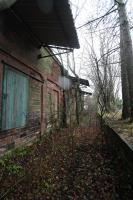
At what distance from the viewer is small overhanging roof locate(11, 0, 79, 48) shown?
518 cm

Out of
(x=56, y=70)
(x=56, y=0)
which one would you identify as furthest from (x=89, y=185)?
(x=56, y=70)

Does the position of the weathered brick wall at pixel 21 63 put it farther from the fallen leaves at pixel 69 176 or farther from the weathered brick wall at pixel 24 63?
the fallen leaves at pixel 69 176

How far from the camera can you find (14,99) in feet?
21.1

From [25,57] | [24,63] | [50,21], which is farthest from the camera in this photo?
[25,57]

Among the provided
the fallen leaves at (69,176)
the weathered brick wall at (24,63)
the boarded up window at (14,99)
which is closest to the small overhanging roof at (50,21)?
the weathered brick wall at (24,63)

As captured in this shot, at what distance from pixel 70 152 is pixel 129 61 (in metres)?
4.16

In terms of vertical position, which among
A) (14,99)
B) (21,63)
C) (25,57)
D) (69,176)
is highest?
(25,57)

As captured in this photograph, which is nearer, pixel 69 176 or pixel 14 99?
pixel 69 176

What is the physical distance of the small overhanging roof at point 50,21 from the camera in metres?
5.18

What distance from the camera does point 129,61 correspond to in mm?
8398

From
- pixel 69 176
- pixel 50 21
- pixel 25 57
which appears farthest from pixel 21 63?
pixel 69 176

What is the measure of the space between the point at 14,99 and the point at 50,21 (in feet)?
8.18

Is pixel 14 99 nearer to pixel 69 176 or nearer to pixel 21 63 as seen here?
pixel 21 63

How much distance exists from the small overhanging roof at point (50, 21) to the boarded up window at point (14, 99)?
1.55m
